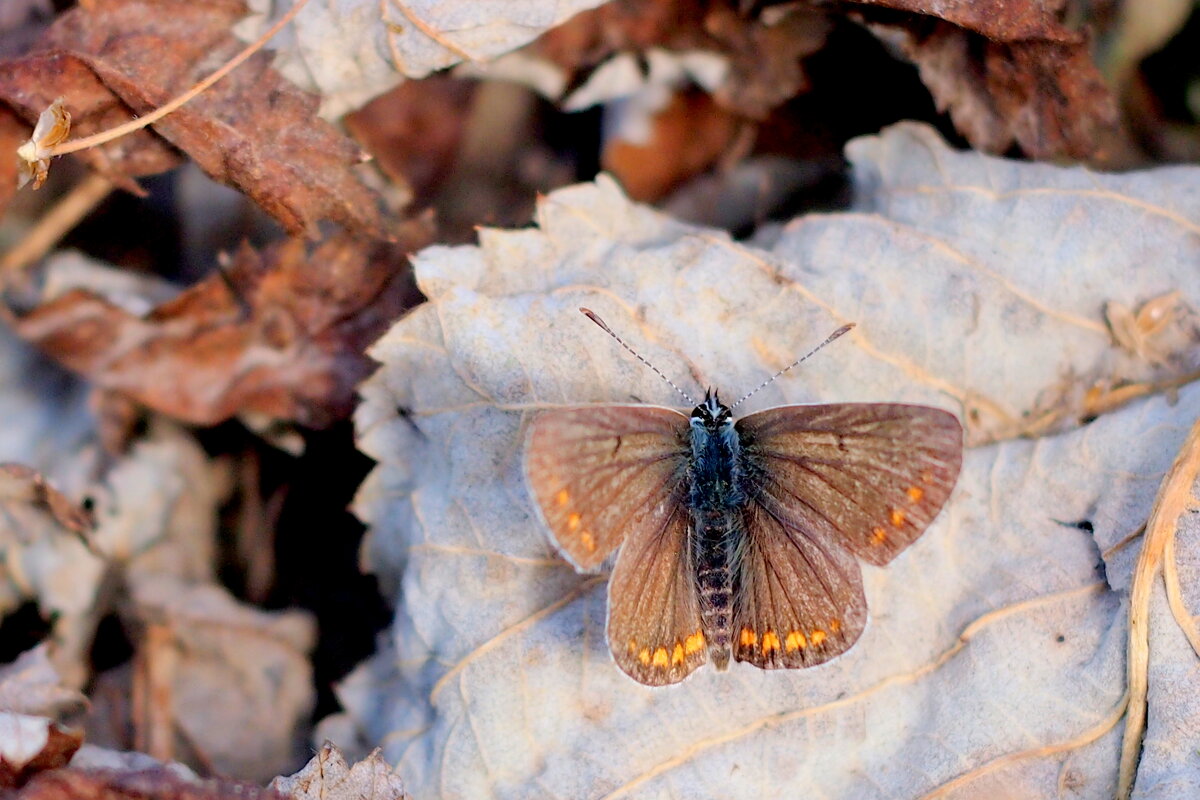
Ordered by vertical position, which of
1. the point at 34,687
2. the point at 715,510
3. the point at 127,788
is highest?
the point at 715,510

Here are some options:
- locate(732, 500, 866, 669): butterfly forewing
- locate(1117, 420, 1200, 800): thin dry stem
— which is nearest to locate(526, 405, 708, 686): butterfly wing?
locate(732, 500, 866, 669): butterfly forewing

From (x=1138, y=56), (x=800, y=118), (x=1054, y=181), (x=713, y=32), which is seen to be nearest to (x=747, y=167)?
(x=800, y=118)

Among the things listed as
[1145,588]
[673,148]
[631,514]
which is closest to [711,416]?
[631,514]

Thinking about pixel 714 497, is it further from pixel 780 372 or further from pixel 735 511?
pixel 780 372

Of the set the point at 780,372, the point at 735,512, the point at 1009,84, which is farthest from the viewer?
the point at 1009,84

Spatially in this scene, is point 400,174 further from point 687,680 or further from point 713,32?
point 687,680

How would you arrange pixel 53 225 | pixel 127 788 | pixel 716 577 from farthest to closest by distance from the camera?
pixel 53 225 < pixel 716 577 < pixel 127 788
